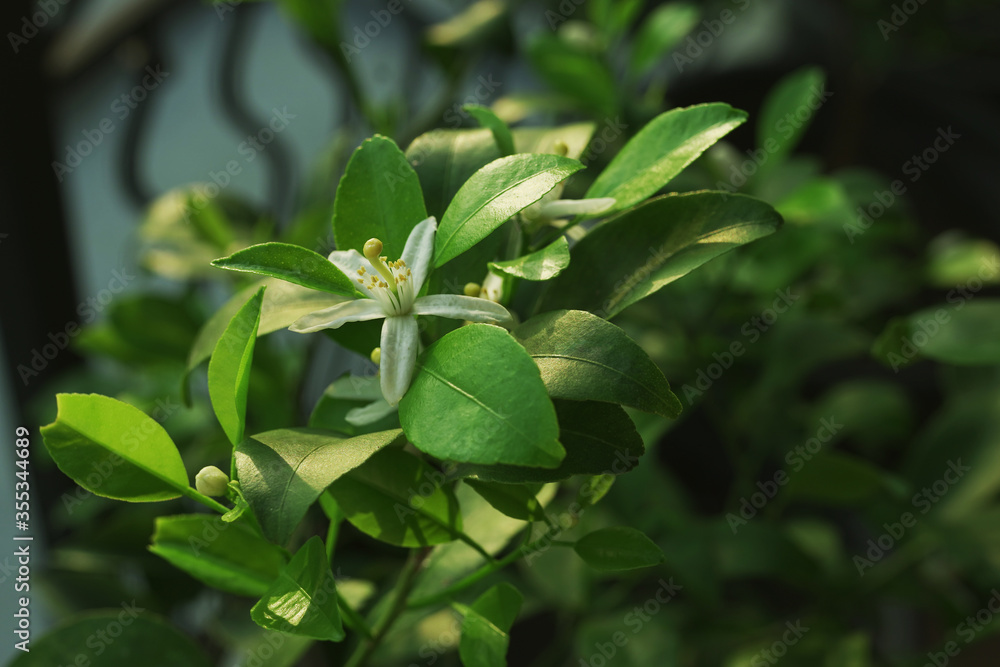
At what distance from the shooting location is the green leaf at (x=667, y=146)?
375 mm

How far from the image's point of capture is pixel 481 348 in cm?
30

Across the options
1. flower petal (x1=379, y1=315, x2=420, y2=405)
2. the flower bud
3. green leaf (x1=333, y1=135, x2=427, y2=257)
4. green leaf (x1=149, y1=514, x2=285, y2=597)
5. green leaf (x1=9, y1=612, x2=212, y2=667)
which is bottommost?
green leaf (x1=9, y1=612, x2=212, y2=667)

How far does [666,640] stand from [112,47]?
1.29 meters

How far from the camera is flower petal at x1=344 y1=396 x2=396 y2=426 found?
1.22 feet

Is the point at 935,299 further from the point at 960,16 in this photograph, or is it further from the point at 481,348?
the point at 481,348

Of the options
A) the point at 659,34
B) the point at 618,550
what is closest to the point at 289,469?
the point at 618,550

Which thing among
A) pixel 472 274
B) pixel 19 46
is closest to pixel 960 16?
pixel 472 274

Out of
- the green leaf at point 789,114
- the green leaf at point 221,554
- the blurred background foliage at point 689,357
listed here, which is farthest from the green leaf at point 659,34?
the green leaf at point 221,554

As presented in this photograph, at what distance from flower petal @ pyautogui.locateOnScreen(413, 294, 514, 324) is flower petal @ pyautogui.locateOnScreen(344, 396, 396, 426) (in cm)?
5

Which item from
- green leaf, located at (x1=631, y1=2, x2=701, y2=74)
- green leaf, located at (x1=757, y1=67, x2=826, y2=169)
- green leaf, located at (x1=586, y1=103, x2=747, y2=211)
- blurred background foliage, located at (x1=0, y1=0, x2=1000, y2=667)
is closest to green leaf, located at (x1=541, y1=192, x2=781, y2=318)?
green leaf, located at (x1=586, y1=103, x2=747, y2=211)

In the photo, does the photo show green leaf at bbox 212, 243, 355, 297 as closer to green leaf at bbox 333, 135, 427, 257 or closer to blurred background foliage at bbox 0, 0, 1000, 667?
green leaf at bbox 333, 135, 427, 257

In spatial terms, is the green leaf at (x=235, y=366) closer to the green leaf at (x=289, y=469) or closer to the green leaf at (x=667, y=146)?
the green leaf at (x=289, y=469)

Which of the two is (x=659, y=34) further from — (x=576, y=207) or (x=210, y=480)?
(x=210, y=480)

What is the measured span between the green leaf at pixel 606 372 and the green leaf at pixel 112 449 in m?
0.20
